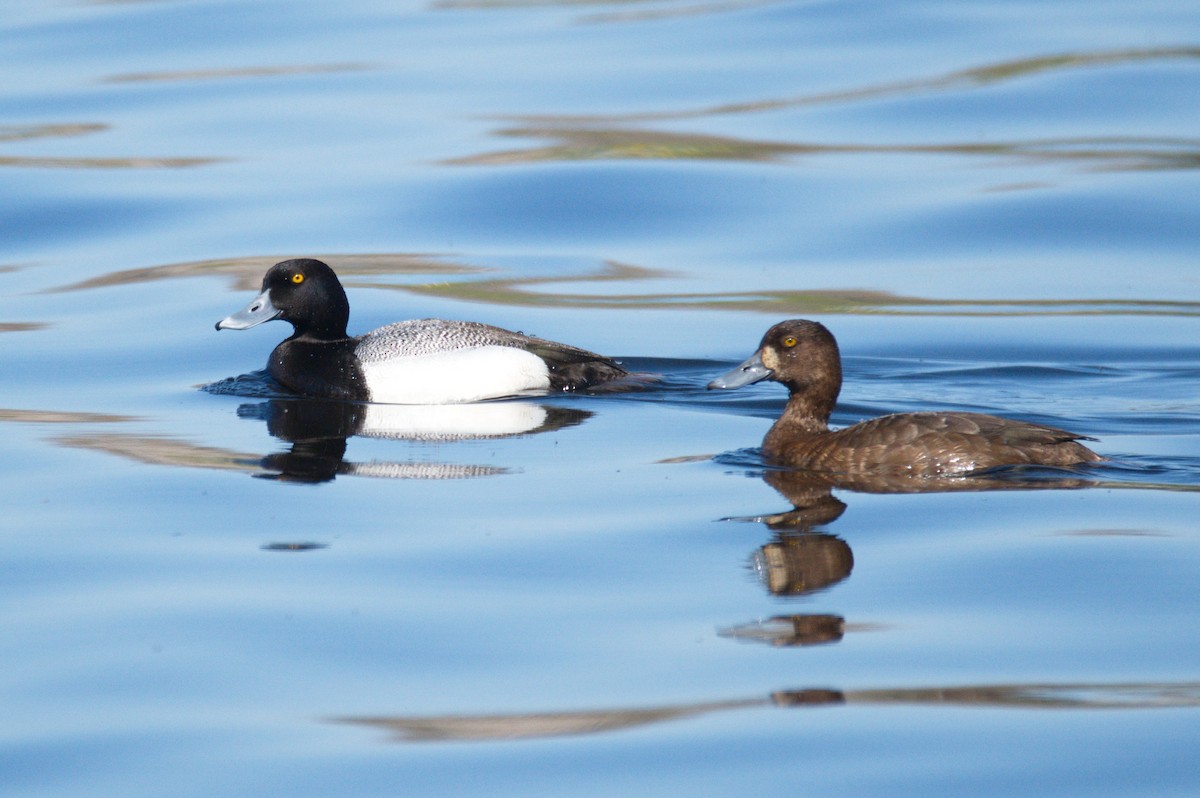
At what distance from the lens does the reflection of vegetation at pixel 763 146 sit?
55.6ft

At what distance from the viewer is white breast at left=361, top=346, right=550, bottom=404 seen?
10719mm

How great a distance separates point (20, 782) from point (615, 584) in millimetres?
2378

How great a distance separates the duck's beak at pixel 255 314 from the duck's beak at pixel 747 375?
3.39 meters

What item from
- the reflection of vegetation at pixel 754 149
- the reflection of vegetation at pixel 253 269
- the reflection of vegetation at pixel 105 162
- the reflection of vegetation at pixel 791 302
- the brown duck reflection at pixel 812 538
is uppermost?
the reflection of vegetation at pixel 754 149

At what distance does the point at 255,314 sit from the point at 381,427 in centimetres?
183

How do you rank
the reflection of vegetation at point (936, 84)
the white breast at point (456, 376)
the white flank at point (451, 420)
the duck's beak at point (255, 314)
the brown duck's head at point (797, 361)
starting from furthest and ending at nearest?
the reflection of vegetation at point (936, 84) → the duck's beak at point (255, 314) → the white breast at point (456, 376) → the white flank at point (451, 420) → the brown duck's head at point (797, 361)

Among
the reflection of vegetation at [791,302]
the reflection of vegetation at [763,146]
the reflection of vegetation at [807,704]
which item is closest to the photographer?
the reflection of vegetation at [807,704]

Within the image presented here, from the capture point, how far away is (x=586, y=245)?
50.1 ft

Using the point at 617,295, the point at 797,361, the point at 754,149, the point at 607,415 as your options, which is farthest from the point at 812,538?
the point at 754,149

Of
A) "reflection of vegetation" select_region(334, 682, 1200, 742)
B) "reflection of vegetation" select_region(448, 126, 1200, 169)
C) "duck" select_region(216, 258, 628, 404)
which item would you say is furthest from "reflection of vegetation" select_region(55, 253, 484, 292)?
"reflection of vegetation" select_region(334, 682, 1200, 742)

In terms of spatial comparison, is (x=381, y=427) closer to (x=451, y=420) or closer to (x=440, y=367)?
(x=451, y=420)

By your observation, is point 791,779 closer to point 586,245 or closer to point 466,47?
point 586,245

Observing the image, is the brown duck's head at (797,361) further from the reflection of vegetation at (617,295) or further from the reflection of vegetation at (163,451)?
the reflection of vegetation at (617,295)

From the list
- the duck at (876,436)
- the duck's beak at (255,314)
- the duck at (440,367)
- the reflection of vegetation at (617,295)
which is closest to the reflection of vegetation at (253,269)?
the reflection of vegetation at (617,295)
